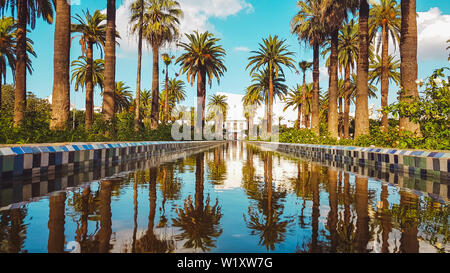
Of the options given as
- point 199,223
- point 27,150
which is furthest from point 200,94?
Answer: point 199,223

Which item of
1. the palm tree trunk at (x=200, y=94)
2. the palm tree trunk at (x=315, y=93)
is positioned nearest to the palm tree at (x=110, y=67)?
the palm tree trunk at (x=315, y=93)

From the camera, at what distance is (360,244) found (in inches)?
142

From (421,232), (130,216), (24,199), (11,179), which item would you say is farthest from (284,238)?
(11,179)

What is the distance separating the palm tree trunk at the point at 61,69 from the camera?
16234mm

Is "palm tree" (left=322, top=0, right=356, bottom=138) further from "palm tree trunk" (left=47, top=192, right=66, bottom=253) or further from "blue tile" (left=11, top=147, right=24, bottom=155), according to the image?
"palm tree trunk" (left=47, top=192, right=66, bottom=253)

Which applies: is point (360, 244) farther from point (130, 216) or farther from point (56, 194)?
point (56, 194)

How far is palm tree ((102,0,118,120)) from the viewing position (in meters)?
21.7

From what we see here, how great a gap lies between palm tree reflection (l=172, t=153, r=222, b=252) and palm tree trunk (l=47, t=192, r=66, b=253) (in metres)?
1.10

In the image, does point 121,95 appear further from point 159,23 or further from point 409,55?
point 409,55

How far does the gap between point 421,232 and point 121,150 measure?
13.3 m

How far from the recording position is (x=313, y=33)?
38562 millimetres

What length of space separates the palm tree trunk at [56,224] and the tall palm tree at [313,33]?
33.4 m

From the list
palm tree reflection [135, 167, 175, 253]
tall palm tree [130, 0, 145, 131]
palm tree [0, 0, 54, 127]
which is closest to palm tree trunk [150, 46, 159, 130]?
tall palm tree [130, 0, 145, 131]

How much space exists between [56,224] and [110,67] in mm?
19127
